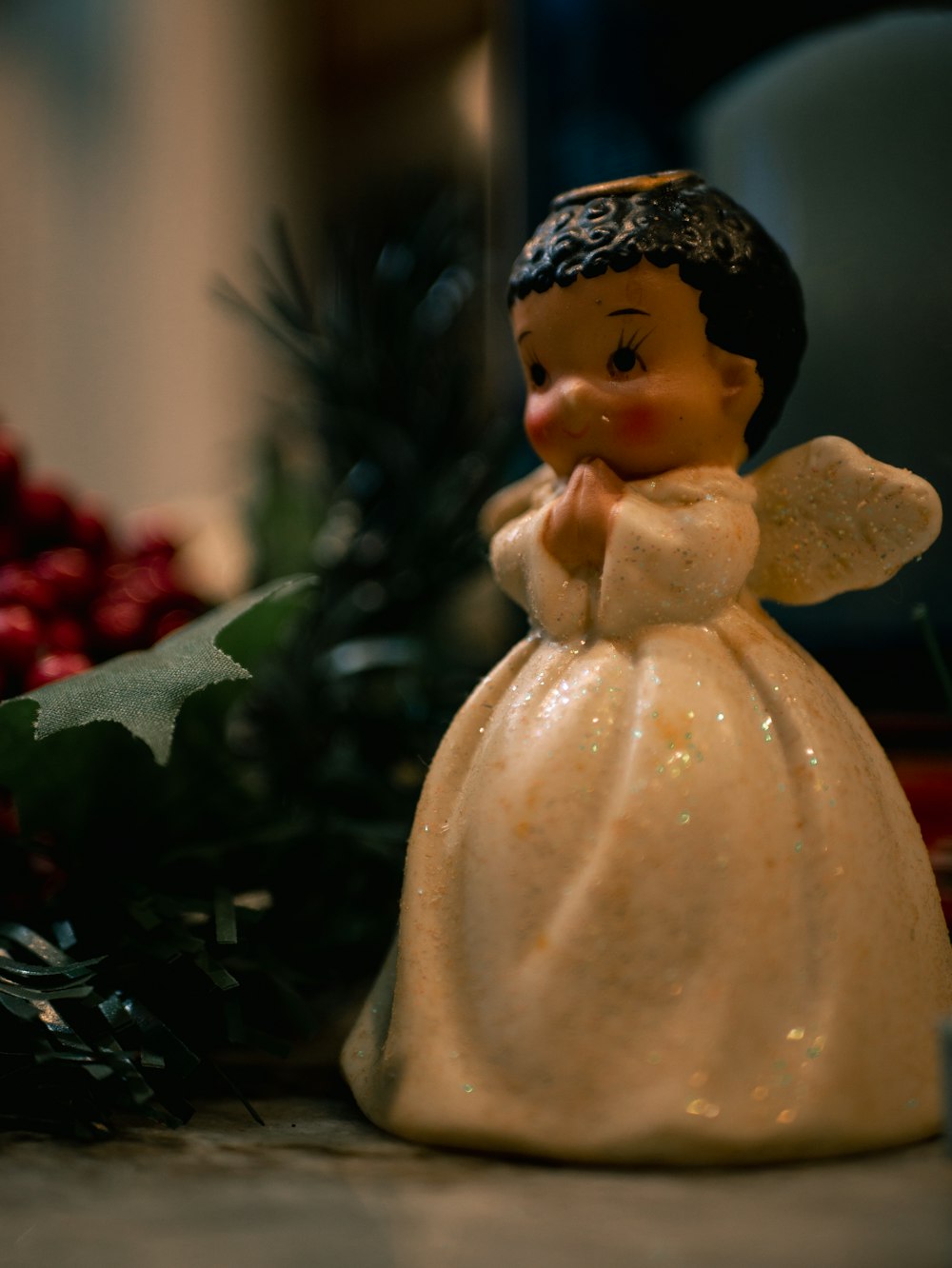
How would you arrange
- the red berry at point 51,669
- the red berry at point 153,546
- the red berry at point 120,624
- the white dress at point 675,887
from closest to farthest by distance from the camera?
the white dress at point 675,887
the red berry at point 51,669
the red berry at point 120,624
the red berry at point 153,546

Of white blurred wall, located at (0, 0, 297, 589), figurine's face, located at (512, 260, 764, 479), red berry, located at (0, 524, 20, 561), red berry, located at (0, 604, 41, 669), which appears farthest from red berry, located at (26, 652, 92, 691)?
white blurred wall, located at (0, 0, 297, 589)

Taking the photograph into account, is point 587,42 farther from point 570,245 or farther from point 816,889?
point 816,889

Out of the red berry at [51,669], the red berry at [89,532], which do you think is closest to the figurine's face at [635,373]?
the red berry at [51,669]

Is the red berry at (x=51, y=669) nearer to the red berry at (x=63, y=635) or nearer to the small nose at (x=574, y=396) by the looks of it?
the red berry at (x=63, y=635)

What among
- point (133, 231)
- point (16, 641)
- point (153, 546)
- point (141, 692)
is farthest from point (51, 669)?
point (133, 231)

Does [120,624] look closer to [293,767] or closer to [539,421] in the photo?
[293,767]

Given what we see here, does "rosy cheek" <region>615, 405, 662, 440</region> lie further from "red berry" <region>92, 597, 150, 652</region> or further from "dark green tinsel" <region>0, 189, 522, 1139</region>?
"red berry" <region>92, 597, 150, 652</region>

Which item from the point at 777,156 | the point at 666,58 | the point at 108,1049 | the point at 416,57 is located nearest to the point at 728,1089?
the point at 108,1049
